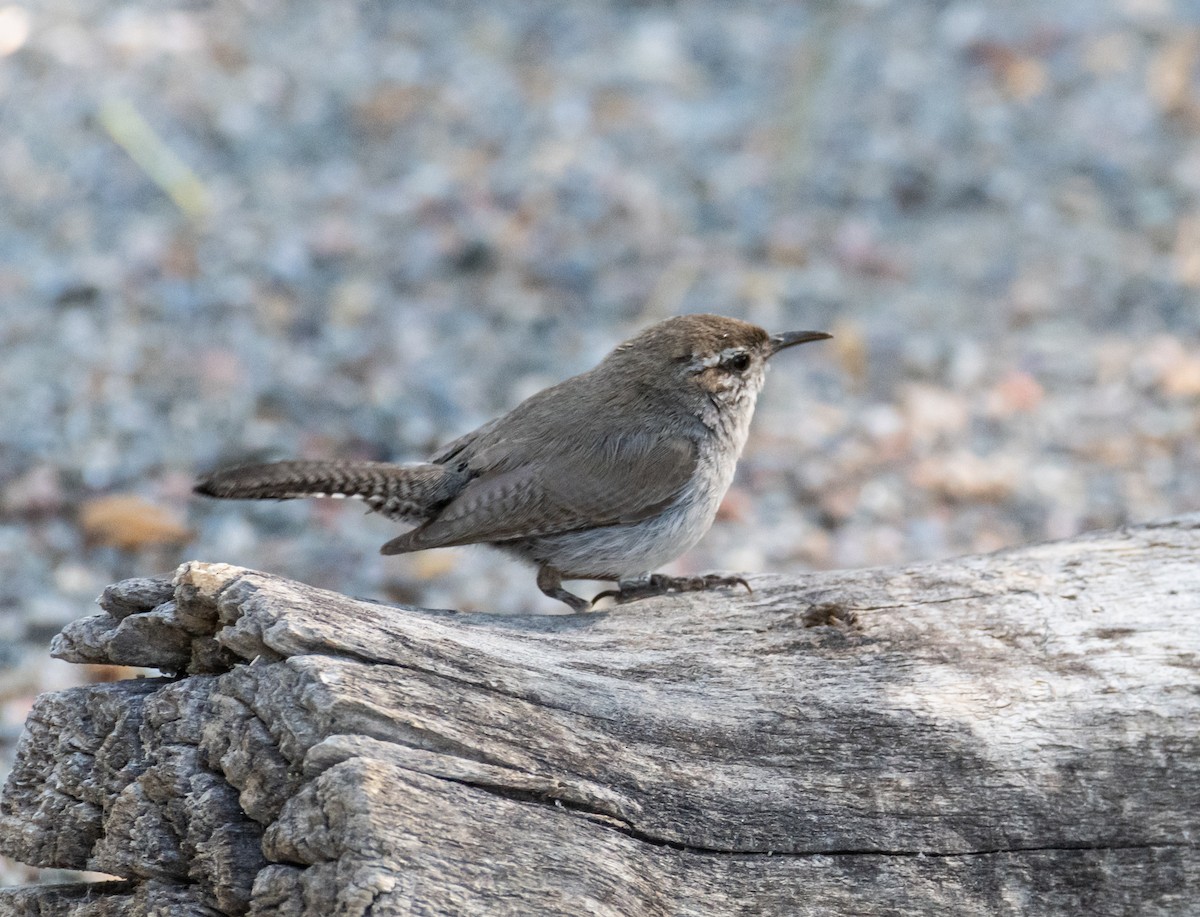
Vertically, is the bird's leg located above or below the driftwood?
above

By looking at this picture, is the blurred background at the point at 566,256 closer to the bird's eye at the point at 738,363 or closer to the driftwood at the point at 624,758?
the bird's eye at the point at 738,363

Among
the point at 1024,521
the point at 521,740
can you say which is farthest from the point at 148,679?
the point at 1024,521

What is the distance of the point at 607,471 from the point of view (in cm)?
472

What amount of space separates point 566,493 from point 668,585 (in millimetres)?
472

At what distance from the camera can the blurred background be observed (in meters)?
6.84

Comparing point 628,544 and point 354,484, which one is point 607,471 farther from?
point 354,484

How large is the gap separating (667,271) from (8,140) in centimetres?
445

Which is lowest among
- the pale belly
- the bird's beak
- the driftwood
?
the driftwood

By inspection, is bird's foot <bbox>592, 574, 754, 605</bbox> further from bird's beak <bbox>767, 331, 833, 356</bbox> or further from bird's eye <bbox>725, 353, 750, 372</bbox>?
bird's beak <bbox>767, 331, 833, 356</bbox>

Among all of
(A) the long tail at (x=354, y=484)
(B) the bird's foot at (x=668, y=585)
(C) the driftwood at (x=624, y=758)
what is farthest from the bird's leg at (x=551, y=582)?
(C) the driftwood at (x=624, y=758)

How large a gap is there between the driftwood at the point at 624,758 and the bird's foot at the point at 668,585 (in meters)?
0.30

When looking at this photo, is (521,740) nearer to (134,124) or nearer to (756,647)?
(756,647)

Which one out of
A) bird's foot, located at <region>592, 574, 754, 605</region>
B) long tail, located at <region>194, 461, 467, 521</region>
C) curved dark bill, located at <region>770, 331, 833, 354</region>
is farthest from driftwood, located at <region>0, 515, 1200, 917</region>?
curved dark bill, located at <region>770, 331, 833, 354</region>

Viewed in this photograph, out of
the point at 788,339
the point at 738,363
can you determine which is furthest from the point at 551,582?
the point at 788,339
